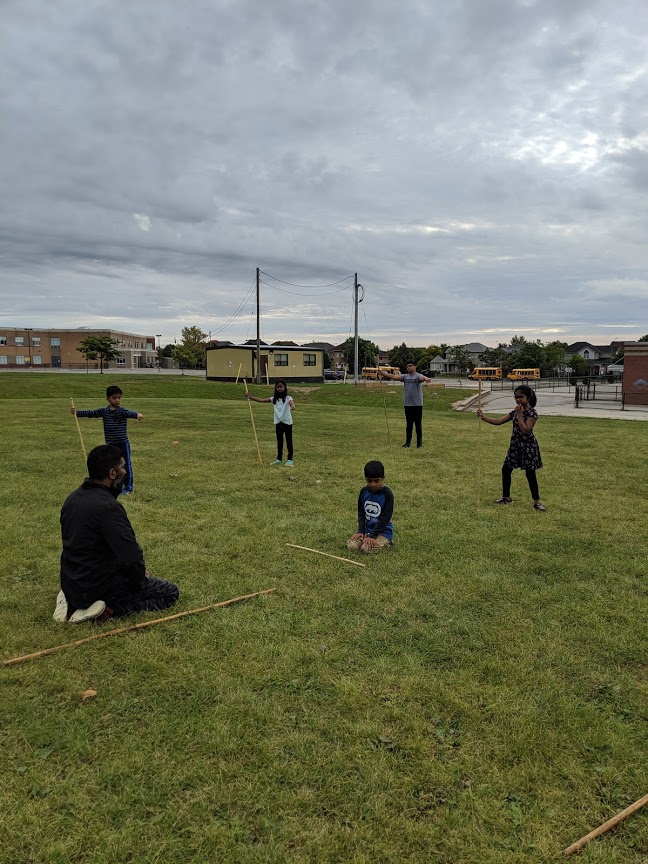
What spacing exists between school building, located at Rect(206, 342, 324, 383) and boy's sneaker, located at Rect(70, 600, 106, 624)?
5037 centimetres

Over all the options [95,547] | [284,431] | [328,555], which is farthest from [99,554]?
[284,431]

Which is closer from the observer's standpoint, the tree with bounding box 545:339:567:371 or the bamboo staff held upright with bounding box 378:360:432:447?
the bamboo staff held upright with bounding box 378:360:432:447

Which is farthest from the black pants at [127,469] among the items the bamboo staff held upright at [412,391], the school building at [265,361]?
the school building at [265,361]

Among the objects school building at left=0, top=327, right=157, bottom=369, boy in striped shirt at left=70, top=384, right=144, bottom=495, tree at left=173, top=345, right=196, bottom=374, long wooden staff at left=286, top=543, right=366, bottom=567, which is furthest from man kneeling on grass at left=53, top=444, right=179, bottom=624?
school building at left=0, top=327, right=157, bottom=369

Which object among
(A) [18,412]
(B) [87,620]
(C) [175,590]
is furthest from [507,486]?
(A) [18,412]

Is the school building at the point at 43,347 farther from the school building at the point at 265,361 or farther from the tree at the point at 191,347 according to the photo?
the school building at the point at 265,361

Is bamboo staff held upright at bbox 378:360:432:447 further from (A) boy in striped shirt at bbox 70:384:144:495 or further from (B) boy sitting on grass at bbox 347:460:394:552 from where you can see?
(B) boy sitting on grass at bbox 347:460:394:552

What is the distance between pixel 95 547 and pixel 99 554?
0.29 ft

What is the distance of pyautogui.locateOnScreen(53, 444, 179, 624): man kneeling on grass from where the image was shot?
5008 millimetres

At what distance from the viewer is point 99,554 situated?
5.14 metres

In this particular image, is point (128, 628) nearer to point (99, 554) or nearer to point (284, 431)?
point (99, 554)

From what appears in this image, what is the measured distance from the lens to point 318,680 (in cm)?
429

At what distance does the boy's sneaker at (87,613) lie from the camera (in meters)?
5.14

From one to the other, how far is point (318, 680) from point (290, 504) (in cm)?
533
